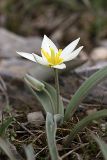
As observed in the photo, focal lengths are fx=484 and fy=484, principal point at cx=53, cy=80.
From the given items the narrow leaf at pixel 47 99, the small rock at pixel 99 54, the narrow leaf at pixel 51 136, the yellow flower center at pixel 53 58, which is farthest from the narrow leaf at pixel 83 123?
the small rock at pixel 99 54

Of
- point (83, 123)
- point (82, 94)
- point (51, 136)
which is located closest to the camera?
point (51, 136)

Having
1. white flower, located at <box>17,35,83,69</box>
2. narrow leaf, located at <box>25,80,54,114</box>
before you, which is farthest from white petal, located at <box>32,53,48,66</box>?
narrow leaf, located at <box>25,80,54,114</box>

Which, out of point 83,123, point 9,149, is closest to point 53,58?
point 83,123

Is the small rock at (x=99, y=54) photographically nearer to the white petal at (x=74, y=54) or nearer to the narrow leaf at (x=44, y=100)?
the narrow leaf at (x=44, y=100)

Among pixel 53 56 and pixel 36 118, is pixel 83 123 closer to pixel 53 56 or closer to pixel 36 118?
pixel 53 56

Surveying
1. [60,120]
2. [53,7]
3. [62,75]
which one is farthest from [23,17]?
[60,120]

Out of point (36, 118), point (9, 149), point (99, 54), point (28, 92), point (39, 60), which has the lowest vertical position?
point (9, 149)

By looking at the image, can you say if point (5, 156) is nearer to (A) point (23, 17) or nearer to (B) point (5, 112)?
(B) point (5, 112)
